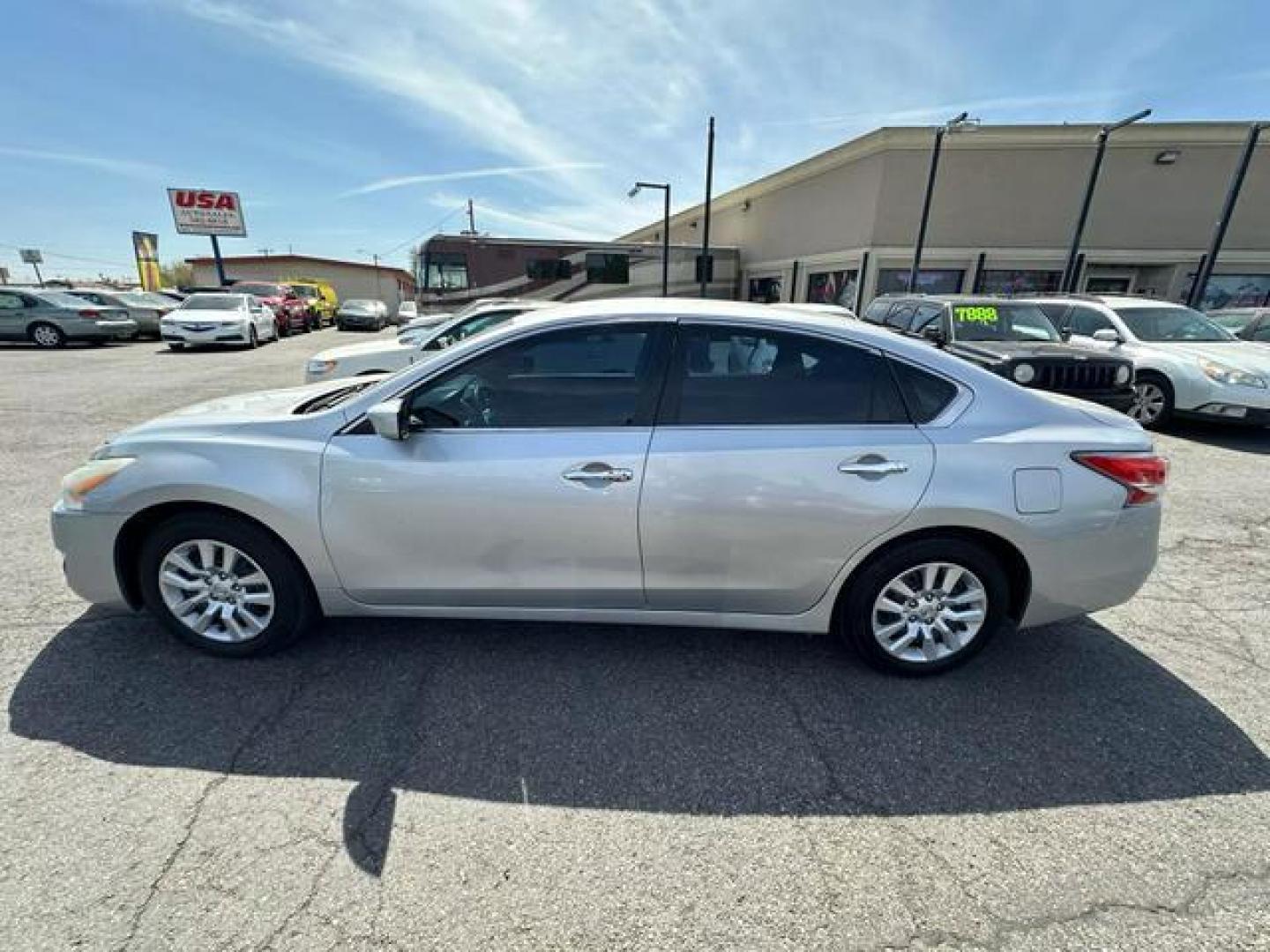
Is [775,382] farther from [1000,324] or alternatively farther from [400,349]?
[1000,324]

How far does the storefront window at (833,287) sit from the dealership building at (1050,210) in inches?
6.5

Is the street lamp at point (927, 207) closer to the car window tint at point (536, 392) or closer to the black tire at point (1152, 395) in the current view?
the black tire at point (1152, 395)

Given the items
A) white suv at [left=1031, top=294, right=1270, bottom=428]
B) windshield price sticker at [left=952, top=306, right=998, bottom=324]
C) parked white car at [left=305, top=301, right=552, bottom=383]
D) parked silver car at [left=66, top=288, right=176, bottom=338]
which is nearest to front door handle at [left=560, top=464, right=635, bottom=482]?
parked white car at [left=305, top=301, right=552, bottom=383]

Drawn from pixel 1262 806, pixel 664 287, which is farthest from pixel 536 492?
pixel 664 287

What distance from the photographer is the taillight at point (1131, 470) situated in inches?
95.6

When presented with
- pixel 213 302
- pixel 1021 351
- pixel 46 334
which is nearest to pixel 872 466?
pixel 1021 351

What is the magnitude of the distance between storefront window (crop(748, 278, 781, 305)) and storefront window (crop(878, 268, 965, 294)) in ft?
19.4

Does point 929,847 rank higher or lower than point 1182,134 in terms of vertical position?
lower

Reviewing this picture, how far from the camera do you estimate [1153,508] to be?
98.1 inches

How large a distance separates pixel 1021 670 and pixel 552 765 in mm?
2229

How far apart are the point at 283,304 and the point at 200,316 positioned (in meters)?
7.11

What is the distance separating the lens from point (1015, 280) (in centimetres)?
2070

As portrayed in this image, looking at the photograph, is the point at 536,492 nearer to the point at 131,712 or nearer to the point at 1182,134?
the point at 131,712

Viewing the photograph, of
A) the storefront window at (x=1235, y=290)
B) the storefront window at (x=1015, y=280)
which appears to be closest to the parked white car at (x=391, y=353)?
the storefront window at (x=1015, y=280)
